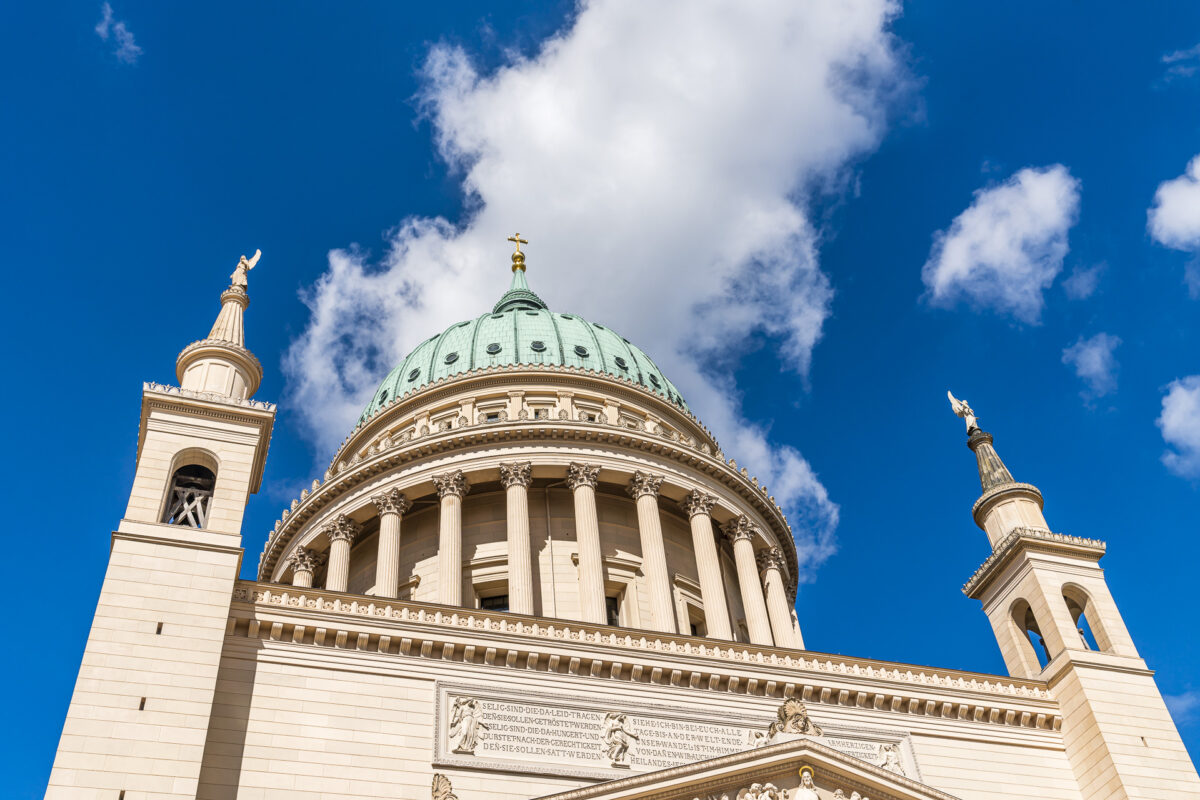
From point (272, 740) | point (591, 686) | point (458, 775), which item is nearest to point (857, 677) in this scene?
point (591, 686)

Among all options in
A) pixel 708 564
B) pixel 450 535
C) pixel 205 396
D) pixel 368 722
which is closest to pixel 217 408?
pixel 205 396

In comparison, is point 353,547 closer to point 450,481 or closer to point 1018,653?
point 450,481

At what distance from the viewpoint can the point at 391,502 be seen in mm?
43125

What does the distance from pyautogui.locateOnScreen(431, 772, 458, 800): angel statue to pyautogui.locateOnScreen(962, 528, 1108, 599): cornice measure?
19.1 metres

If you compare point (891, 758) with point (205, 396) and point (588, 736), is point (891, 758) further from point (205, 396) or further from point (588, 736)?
point (205, 396)

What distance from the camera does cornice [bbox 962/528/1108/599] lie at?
33.7 meters

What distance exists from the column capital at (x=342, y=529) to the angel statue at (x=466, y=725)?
19.9m

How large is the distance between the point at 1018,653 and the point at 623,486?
52.6 feet

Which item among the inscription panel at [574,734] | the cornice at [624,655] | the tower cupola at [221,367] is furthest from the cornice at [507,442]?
the inscription panel at [574,734]

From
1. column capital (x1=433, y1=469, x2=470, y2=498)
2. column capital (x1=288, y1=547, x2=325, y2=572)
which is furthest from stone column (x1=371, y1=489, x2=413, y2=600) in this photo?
column capital (x1=288, y1=547, x2=325, y2=572)

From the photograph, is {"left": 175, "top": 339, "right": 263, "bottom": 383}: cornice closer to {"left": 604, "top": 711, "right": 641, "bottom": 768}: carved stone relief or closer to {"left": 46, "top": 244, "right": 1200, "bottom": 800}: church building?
{"left": 46, "top": 244, "right": 1200, "bottom": 800}: church building

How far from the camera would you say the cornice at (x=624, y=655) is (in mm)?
25484

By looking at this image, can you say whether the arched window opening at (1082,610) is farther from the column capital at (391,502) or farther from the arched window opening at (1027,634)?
the column capital at (391,502)

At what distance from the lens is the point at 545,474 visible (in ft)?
142
